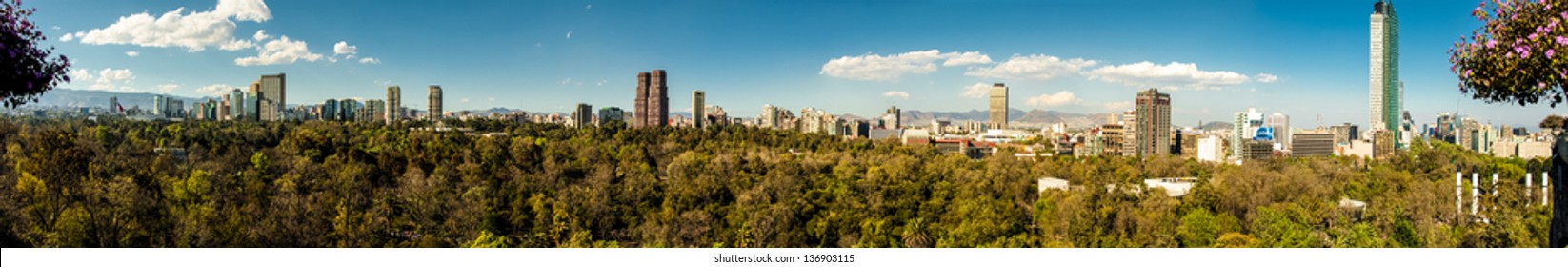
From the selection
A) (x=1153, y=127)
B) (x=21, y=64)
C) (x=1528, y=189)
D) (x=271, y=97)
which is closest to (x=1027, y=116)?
(x=1153, y=127)

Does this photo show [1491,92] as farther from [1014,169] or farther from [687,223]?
[1014,169]

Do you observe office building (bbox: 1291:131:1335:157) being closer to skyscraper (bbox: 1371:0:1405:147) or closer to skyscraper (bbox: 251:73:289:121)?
skyscraper (bbox: 1371:0:1405:147)

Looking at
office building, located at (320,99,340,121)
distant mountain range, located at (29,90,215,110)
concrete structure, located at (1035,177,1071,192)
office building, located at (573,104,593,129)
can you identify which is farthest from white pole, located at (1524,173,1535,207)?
office building, located at (573,104,593,129)

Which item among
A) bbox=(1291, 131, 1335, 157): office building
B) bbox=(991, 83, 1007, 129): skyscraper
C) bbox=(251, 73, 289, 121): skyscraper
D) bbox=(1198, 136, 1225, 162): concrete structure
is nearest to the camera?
bbox=(251, 73, 289, 121): skyscraper

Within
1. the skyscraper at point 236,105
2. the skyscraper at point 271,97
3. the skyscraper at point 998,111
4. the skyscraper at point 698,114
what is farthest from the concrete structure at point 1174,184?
the skyscraper at point 236,105
